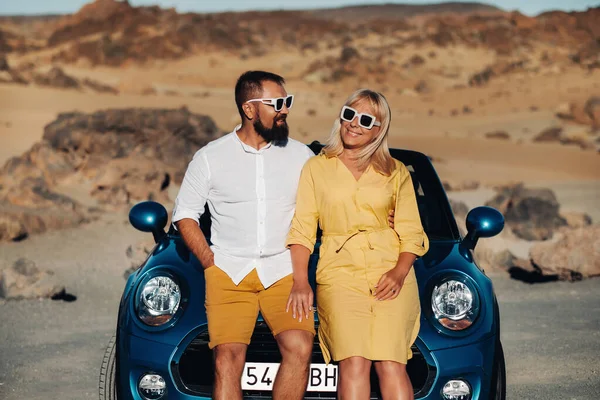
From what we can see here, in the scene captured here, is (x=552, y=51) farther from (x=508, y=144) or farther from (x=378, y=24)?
(x=508, y=144)

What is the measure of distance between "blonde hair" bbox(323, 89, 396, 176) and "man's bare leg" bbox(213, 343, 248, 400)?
960mm

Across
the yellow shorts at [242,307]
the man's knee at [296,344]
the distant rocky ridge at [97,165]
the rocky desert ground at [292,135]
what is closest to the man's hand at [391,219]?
the yellow shorts at [242,307]

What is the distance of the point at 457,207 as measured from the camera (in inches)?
456

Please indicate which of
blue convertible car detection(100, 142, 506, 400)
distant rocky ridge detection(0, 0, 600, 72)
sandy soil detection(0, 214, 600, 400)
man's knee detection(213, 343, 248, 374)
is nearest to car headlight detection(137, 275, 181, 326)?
blue convertible car detection(100, 142, 506, 400)

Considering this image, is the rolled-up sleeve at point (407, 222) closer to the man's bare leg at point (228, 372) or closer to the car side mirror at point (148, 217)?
the man's bare leg at point (228, 372)

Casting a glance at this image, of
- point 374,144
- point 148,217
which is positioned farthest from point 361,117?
point 148,217

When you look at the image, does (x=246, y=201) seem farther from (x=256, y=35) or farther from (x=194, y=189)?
(x=256, y=35)

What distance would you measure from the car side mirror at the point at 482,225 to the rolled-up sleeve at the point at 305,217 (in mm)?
1137

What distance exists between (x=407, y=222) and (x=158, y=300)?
1179 millimetres

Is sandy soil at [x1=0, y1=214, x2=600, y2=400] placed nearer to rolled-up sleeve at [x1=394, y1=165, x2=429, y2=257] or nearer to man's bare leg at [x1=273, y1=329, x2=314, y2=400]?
rolled-up sleeve at [x1=394, y1=165, x2=429, y2=257]

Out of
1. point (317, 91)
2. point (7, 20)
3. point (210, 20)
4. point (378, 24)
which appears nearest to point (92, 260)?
point (317, 91)

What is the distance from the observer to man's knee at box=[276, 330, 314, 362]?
13.8 ft

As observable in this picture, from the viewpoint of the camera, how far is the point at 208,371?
4.43 metres

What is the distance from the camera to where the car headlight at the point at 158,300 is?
14.7 ft
